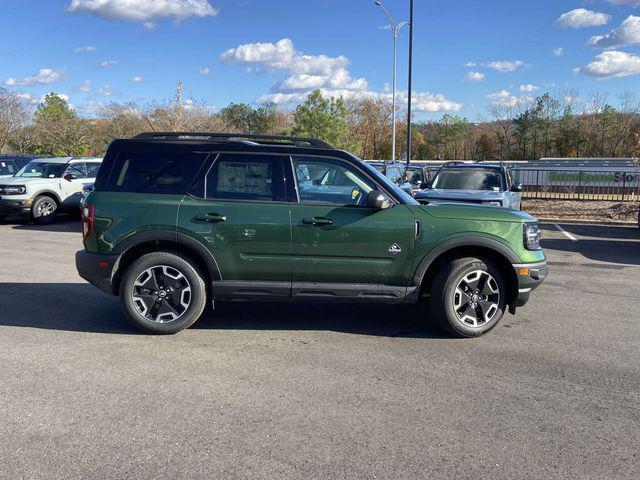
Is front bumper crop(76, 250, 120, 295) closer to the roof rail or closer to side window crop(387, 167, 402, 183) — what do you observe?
the roof rail

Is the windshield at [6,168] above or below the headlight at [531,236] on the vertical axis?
above

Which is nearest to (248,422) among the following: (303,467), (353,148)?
(303,467)

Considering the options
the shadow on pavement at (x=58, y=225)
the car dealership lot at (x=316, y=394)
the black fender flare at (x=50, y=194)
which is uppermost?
the black fender flare at (x=50, y=194)

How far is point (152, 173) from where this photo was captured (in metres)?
5.58

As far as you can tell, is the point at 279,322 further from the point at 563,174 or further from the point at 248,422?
the point at 563,174

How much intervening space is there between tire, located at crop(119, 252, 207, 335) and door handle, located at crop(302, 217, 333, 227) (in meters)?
1.20

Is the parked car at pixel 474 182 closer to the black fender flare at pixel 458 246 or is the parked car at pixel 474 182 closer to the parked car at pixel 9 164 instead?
the black fender flare at pixel 458 246

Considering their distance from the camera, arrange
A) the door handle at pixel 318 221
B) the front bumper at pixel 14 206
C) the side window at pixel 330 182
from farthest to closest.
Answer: the front bumper at pixel 14 206
the side window at pixel 330 182
the door handle at pixel 318 221

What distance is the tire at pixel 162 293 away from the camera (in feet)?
17.9

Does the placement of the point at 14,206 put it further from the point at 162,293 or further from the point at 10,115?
the point at 10,115

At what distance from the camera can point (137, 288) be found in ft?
18.0

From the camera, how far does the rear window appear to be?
5.53 metres

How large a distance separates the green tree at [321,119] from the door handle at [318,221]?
30.5m

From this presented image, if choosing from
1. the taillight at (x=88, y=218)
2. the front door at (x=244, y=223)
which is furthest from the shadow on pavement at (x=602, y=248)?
the taillight at (x=88, y=218)
